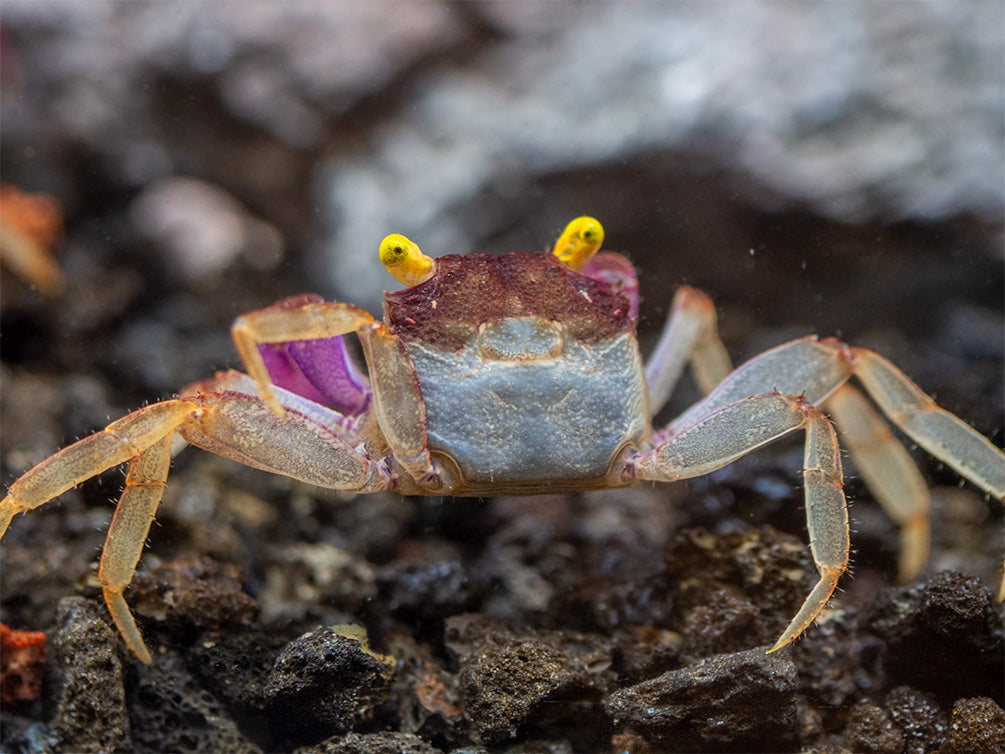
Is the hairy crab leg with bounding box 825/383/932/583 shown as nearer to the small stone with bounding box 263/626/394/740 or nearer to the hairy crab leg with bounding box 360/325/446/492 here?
the hairy crab leg with bounding box 360/325/446/492

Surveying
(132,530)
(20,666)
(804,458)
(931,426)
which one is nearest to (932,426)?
(931,426)

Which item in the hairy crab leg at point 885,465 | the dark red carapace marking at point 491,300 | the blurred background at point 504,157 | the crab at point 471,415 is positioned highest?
the blurred background at point 504,157

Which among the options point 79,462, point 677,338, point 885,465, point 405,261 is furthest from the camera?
point 677,338

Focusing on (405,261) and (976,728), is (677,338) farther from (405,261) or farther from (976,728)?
(976,728)

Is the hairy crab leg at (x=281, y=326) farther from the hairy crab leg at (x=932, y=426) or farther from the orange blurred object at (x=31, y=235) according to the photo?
the orange blurred object at (x=31, y=235)

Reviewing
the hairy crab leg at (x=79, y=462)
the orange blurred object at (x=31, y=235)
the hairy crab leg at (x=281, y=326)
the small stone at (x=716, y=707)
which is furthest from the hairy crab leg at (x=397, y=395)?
the orange blurred object at (x=31, y=235)

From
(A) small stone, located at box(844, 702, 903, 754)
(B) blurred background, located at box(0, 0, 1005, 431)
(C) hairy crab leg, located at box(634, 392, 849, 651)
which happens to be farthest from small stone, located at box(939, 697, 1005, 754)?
(B) blurred background, located at box(0, 0, 1005, 431)
